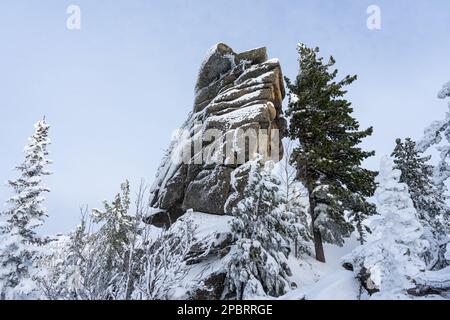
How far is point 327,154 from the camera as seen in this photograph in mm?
18406

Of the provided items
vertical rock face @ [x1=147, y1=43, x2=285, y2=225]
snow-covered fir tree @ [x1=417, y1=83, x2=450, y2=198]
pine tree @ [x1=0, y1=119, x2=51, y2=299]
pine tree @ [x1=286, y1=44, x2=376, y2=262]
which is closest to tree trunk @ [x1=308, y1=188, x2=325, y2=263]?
pine tree @ [x1=286, y1=44, x2=376, y2=262]

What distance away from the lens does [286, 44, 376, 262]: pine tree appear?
18.0 metres

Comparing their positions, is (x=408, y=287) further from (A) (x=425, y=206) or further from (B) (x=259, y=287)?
(A) (x=425, y=206)

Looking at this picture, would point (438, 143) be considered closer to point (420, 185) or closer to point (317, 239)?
point (317, 239)

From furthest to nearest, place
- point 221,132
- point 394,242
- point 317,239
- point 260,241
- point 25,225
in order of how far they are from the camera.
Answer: point 221,132, point 317,239, point 25,225, point 260,241, point 394,242

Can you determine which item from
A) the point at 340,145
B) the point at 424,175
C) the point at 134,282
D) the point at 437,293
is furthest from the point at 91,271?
the point at 424,175

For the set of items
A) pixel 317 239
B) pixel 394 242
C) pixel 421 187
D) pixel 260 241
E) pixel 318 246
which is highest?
pixel 421 187

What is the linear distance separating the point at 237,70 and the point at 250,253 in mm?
17152

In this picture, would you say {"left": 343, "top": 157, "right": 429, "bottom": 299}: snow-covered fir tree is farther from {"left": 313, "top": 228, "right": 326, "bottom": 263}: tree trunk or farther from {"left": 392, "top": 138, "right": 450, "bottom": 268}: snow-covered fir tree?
{"left": 392, "top": 138, "right": 450, "bottom": 268}: snow-covered fir tree

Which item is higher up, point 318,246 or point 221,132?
point 221,132

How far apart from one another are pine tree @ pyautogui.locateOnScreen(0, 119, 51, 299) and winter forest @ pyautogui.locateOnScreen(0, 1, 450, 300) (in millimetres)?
64

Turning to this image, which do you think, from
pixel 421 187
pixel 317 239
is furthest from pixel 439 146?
pixel 421 187

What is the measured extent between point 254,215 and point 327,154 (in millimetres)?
7857

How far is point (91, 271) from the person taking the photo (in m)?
7.70
